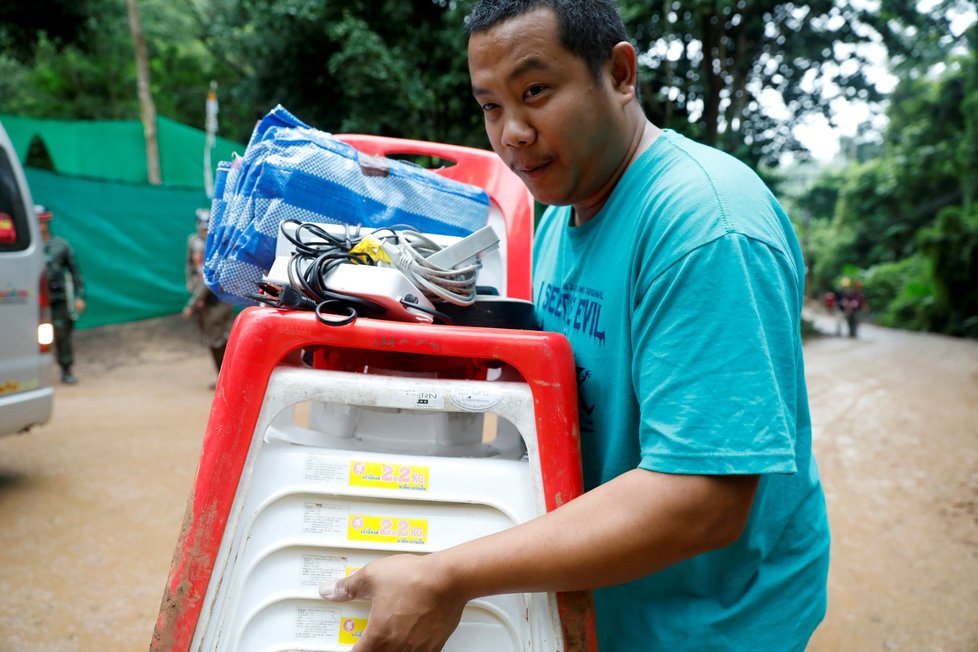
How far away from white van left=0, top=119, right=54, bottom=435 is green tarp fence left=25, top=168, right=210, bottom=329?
14.4ft

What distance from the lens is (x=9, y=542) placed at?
11.3 feet

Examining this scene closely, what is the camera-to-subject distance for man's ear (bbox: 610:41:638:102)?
1.03 metres

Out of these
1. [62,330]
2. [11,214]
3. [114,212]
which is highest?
[11,214]

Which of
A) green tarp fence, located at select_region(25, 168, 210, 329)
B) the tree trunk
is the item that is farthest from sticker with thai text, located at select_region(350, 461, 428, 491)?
the tree trunk

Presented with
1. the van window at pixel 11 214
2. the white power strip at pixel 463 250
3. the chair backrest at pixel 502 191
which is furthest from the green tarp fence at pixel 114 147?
the white power strip at pixel 463 250

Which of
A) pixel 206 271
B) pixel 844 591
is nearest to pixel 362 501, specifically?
pixel 206 271

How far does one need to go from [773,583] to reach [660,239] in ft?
1.77

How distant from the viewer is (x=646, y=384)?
86cm

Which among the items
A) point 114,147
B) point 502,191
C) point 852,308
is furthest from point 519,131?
point 852,308

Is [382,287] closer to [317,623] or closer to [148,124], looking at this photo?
[317,623]

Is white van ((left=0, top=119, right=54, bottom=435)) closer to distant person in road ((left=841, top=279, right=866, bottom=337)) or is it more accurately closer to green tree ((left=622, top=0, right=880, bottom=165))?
green tree ((left=622, top=0, right=880, bottom=165))

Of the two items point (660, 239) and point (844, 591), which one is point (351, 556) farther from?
point (844, 591)

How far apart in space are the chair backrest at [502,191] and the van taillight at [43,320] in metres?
2.96

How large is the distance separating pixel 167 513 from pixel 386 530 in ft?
10.9
